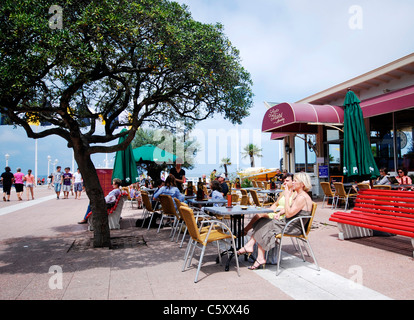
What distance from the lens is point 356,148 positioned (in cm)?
718

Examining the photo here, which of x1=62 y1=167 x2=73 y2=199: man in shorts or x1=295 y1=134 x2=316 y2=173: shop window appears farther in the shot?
x1=62 y1=167 x2=73 y2=199: man in shorts

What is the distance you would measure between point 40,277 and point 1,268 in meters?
0.92

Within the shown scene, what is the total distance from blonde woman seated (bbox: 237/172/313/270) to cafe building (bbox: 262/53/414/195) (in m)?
6.54

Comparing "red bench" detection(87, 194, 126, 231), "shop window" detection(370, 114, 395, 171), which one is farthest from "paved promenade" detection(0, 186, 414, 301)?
"shop window" detection(370, 114, 395, 171)

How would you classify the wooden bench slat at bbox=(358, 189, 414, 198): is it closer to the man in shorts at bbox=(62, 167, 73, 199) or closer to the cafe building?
the cafe building

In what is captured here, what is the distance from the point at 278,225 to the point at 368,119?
1011 centimetres

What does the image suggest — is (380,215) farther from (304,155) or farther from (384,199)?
(304,155)

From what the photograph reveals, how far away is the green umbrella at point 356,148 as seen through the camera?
6.98m

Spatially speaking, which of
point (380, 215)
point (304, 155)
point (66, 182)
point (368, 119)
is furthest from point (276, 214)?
point (66, 182)

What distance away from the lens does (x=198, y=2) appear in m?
6.61

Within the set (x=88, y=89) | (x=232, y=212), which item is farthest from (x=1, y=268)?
(x=88, y=89)

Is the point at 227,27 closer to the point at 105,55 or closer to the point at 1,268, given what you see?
the point at 105,55

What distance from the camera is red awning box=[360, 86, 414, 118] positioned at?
9.06m
